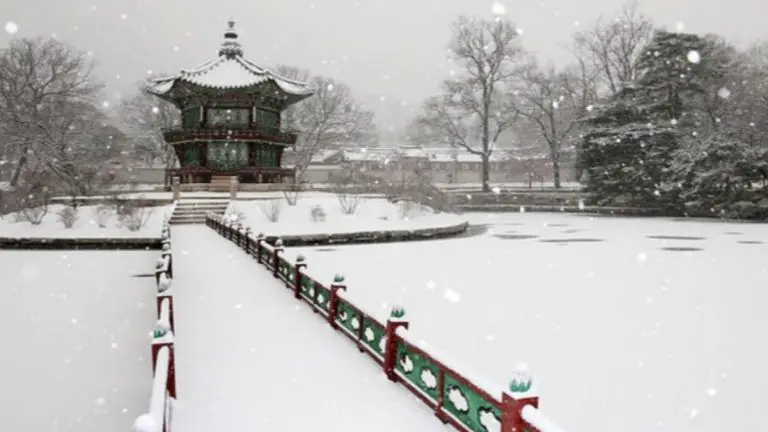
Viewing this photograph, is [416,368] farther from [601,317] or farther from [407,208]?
[407,208]

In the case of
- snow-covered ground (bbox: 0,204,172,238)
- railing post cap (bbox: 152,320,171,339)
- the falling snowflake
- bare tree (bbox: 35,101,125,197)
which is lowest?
the falling snowflake

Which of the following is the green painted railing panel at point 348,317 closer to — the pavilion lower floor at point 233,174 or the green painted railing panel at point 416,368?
the green painted railing panel at point 416,368

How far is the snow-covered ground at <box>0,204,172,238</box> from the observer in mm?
23797

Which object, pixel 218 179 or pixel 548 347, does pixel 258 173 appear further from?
pixel 548 347

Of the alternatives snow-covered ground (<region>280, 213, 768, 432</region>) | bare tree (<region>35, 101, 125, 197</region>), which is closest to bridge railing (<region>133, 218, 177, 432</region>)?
snow-covered ground (<region>280, 213, 768, 432</region>)

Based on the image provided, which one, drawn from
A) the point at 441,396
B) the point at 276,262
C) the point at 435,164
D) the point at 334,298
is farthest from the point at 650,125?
the point at 435,164

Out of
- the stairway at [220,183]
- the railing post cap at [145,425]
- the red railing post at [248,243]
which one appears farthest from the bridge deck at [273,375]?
the stairway at [220,183]

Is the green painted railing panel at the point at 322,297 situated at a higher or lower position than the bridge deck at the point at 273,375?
higher

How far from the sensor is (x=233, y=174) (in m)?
41.3

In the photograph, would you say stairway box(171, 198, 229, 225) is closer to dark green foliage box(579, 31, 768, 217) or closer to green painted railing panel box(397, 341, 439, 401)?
dark green foliage box(579, 31, 768, 217)

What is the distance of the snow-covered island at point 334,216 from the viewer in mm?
26062

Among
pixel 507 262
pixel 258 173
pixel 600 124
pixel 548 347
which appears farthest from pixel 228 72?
pixel 548 347

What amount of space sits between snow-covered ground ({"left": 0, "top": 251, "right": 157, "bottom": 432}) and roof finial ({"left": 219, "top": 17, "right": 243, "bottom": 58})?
31873 mm

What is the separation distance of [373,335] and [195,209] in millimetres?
27138
